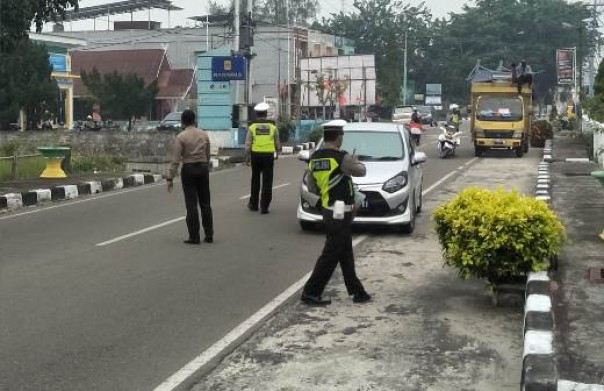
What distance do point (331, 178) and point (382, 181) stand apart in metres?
4.05

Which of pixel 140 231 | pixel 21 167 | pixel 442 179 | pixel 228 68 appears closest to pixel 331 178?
pixel 140 231

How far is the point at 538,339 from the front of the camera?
5348 mm

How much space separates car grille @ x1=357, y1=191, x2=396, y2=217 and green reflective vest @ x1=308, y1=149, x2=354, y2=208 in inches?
150

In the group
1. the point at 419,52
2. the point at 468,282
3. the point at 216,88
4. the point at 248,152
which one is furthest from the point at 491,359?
the point at 419,52

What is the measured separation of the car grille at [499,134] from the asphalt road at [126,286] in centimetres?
1588

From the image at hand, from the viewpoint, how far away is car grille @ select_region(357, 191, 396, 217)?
36.4ft

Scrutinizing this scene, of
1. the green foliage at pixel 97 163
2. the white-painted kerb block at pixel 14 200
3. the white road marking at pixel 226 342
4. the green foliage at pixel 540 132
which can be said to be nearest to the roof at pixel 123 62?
the green foliage at pixel 540 132

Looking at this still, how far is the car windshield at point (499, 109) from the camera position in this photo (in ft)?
94.2

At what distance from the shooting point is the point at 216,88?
31.7 meters

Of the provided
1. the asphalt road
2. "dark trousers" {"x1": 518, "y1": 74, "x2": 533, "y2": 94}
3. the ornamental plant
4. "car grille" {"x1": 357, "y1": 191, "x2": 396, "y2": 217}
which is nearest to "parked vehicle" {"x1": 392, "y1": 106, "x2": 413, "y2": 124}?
"dark trousers" {"x1": 518, "y1": 74, "x2": 533, "y2": 94}

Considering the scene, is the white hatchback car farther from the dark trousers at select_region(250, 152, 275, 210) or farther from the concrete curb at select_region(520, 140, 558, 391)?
the concrete curb at select_region(520, 140, 558, 391)

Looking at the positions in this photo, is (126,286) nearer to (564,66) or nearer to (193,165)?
(193,165)

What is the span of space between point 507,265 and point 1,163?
1470 centimetres

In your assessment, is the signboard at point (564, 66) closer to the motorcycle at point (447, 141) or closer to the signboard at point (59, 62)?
the motorcycle at point (447, 141)
